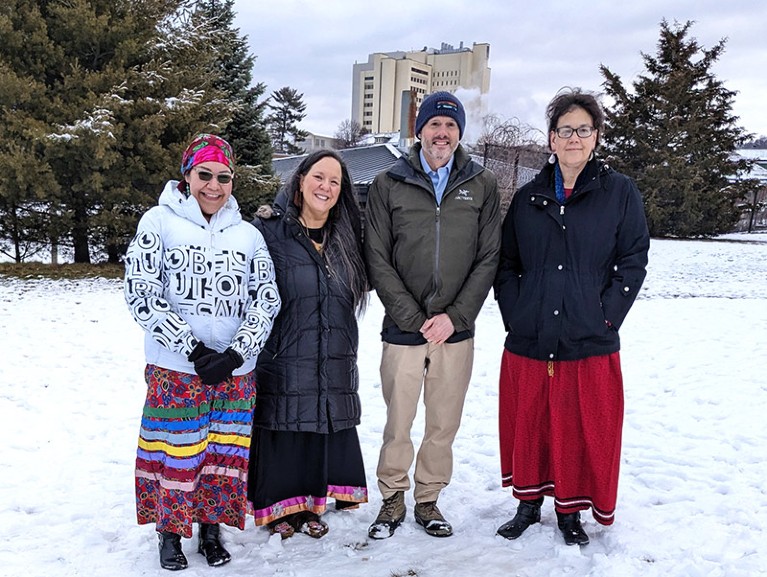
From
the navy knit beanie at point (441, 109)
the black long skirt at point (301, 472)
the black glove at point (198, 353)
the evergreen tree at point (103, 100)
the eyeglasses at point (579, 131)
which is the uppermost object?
the evergreen tree at point (103, 100)

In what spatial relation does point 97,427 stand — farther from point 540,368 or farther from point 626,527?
point 626,527

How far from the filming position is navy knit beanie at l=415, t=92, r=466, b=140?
3.03m

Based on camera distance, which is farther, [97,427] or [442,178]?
[97,427]

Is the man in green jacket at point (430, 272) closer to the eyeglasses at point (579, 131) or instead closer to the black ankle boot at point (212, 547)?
the eyeglasses at point (579, 131)

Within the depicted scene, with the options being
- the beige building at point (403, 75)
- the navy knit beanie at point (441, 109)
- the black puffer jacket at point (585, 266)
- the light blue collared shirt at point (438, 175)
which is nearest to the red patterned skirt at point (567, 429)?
the black puffer jacket at point (585, 266)

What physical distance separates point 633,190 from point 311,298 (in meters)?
1.58

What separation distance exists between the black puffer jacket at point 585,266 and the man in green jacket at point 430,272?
280 millimetres

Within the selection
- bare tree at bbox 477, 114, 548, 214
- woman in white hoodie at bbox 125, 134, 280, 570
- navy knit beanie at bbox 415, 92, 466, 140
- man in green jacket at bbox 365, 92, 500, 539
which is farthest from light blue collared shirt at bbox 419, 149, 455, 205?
bare tree at bbox 477, 114, 548, 214

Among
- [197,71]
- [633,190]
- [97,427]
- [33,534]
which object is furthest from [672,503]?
[197,71]

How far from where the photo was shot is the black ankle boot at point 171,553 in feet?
8.69

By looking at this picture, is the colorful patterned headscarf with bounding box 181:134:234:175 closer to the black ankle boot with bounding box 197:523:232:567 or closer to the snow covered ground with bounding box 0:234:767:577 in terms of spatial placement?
the black ankle boot with bounding box 197:523:232:567

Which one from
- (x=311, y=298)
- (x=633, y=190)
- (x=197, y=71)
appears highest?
(x=197, y=71)

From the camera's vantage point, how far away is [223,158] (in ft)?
8.91

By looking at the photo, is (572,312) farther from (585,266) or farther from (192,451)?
(192,451)
